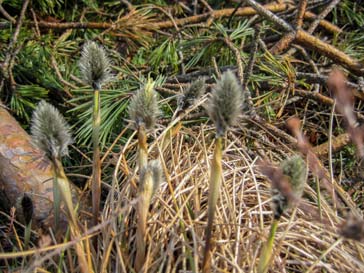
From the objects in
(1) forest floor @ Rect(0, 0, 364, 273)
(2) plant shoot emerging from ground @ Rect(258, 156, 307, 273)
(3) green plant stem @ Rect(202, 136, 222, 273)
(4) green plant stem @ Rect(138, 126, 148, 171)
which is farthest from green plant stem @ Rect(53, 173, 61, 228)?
(2) plant shoot emerging from ground @ Rect(258, 156, 307, 273)

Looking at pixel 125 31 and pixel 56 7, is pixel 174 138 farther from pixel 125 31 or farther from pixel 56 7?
pixel 56 7

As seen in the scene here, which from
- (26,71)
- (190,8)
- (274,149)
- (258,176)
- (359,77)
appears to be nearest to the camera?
(258,176)

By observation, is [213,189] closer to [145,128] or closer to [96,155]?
[145,128]

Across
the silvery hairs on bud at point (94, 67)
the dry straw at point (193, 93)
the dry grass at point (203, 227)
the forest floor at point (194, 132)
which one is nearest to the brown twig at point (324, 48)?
the forest floor at point (194, 132)

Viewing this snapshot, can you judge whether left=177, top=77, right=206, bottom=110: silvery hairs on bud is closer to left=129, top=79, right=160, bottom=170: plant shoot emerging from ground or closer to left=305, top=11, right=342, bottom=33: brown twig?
left=129, top=79, right=160, bottom=170: plant shoot emerging from ground

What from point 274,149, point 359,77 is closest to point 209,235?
point 274,149

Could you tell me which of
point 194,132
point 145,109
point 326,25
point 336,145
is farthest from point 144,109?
point 326,25
